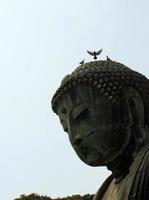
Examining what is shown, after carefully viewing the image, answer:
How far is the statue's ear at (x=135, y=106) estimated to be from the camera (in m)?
6.99

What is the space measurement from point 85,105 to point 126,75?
0.59 metres

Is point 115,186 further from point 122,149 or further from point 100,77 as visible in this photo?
point 100,77

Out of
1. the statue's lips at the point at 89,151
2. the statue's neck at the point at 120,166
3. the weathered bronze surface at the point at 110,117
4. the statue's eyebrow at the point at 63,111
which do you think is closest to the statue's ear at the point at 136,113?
the weathered bronze surface at the point at 110,117

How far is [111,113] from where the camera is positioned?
6.94 metres

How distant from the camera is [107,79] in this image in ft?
23.1

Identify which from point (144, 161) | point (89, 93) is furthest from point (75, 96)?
point (144, 161)

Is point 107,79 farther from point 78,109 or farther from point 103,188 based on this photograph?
point 103,188

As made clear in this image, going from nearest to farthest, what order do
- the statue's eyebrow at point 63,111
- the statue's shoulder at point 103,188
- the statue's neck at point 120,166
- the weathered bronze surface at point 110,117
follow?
the weathered bronze surface at point 110,117
the statue's neck at point 120,166
the statue's eyebrow at point 63,111
the statue's shoulder at point 103,188

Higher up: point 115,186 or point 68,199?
point 115,186

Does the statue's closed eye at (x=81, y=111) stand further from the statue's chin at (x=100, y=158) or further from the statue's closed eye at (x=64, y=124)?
the statue's chin at (x=100, y=158)

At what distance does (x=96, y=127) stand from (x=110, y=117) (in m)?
0.19

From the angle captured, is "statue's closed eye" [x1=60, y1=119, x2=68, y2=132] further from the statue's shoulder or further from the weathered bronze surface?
the statue's shoulder

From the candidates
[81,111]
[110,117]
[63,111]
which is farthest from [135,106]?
[63,111]

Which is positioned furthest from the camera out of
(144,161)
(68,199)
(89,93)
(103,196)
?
(68,199)
